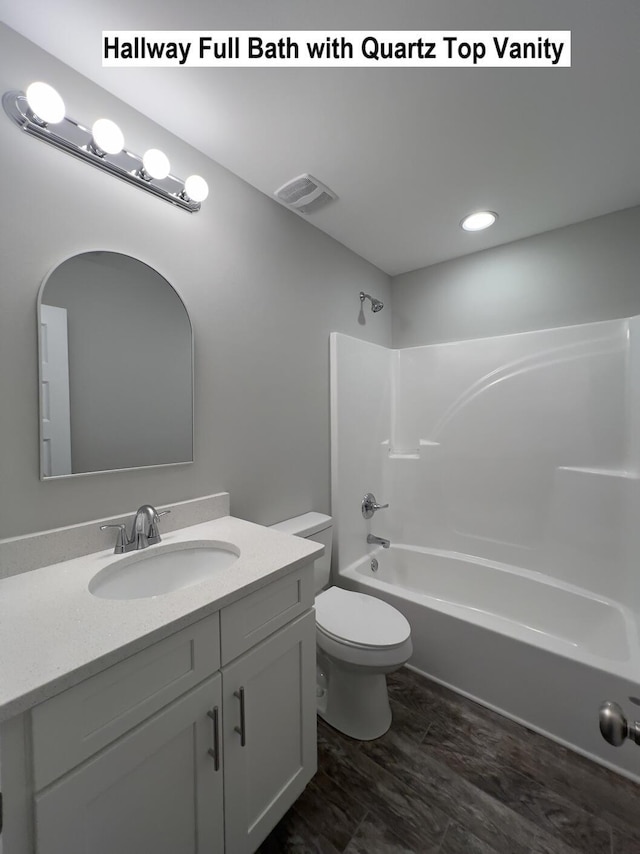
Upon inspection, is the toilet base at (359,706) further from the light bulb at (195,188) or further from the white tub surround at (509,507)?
the light bulb at (195,188)

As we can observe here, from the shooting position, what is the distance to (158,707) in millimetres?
751

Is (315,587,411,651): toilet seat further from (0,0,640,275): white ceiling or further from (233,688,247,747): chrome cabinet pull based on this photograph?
(0,0,640,275): white ceiling

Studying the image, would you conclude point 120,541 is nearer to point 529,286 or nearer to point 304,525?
point 304,525

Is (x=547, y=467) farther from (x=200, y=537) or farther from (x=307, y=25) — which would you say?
(x=307, y=25)

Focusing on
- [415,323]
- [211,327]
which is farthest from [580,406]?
[211,327]

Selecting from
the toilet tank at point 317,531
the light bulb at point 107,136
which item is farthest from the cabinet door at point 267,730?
the light bulb at point 107,136

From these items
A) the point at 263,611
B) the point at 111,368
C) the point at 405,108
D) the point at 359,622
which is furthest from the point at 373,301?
the point at 263,611

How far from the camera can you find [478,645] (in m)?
1.67

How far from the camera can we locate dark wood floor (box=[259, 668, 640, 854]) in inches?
44.1

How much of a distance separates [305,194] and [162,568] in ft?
5.75

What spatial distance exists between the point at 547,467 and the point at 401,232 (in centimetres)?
167

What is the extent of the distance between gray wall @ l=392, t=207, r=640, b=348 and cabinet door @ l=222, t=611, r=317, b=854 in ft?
7.02

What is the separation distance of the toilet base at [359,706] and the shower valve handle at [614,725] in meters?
1.01

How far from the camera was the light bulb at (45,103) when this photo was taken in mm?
921
